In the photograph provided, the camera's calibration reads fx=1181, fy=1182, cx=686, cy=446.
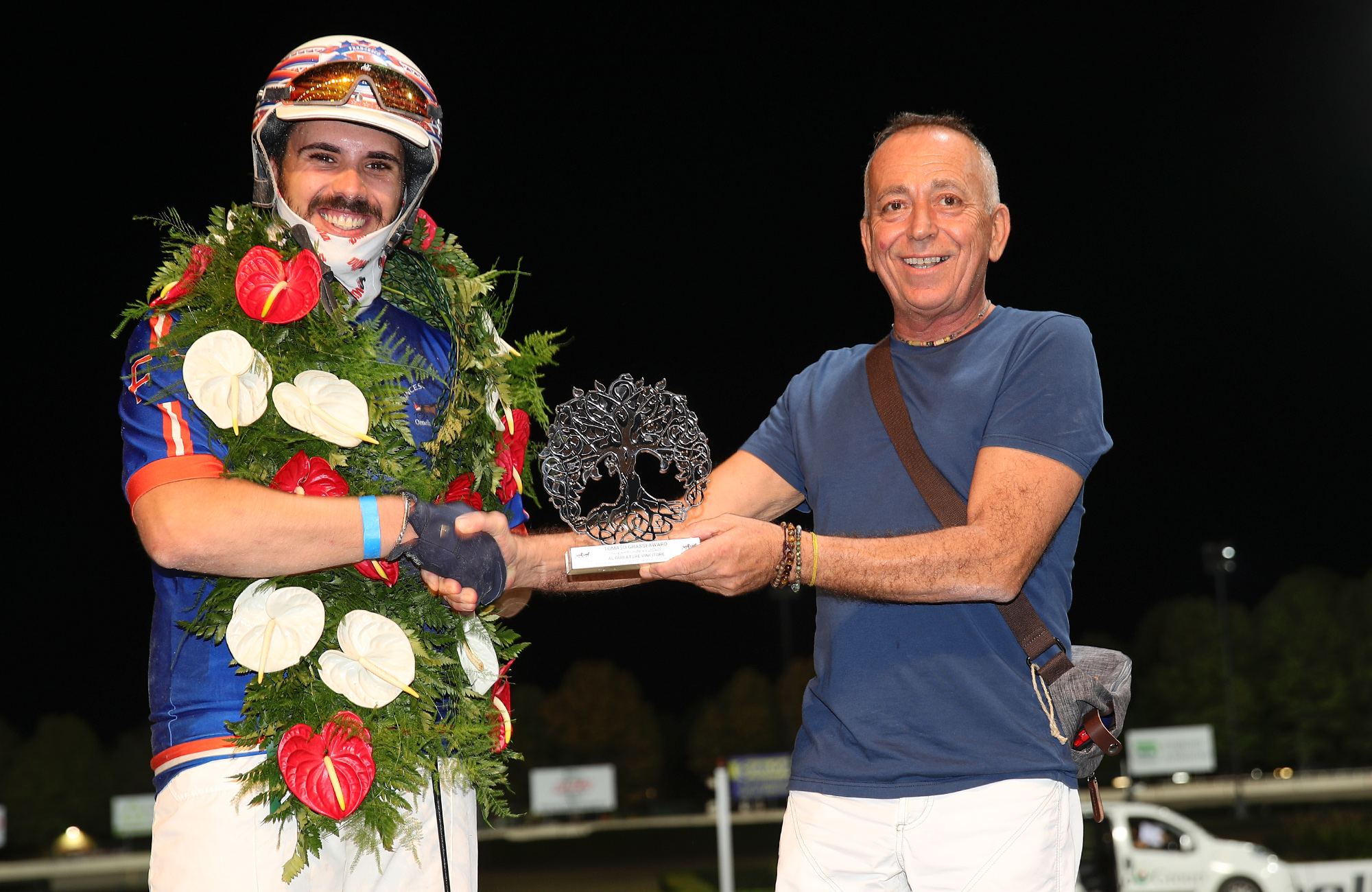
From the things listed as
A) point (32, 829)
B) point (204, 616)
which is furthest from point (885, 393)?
point (32, 829)

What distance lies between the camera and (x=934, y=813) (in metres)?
2.76

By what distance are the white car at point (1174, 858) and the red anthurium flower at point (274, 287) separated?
12.2 m

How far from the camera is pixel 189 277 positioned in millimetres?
2820

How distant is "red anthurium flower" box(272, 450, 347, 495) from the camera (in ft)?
8.77

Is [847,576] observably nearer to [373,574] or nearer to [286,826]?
[373,574]

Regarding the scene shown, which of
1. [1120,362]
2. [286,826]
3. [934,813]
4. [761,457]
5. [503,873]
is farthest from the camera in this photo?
[1120,362]

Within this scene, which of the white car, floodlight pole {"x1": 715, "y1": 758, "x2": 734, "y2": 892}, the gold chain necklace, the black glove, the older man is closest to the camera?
the black glove

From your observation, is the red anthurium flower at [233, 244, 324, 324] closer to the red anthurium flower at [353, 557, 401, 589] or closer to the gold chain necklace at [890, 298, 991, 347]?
the red anthurium flower at [353, 557, 401, 589]

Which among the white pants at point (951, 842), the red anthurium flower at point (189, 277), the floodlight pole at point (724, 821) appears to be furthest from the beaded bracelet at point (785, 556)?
the floodlight pole at point (724, 821)

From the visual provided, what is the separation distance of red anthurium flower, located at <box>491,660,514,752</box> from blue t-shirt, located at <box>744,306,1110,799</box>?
2.48 ft

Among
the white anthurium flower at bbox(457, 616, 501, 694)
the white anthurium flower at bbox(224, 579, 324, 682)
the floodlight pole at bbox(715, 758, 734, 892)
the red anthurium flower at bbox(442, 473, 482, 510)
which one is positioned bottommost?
the floodlight pole at bbox(715, 758, 734, 892)

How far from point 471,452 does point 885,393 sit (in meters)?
1.09

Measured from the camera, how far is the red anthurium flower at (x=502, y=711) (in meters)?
2.95

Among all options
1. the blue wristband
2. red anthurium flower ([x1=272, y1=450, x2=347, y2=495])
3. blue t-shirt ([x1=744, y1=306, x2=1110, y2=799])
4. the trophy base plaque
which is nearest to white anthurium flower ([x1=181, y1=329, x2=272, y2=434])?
red anthurium flower ([x1=272, y1=450, x2=347, y2=495])
